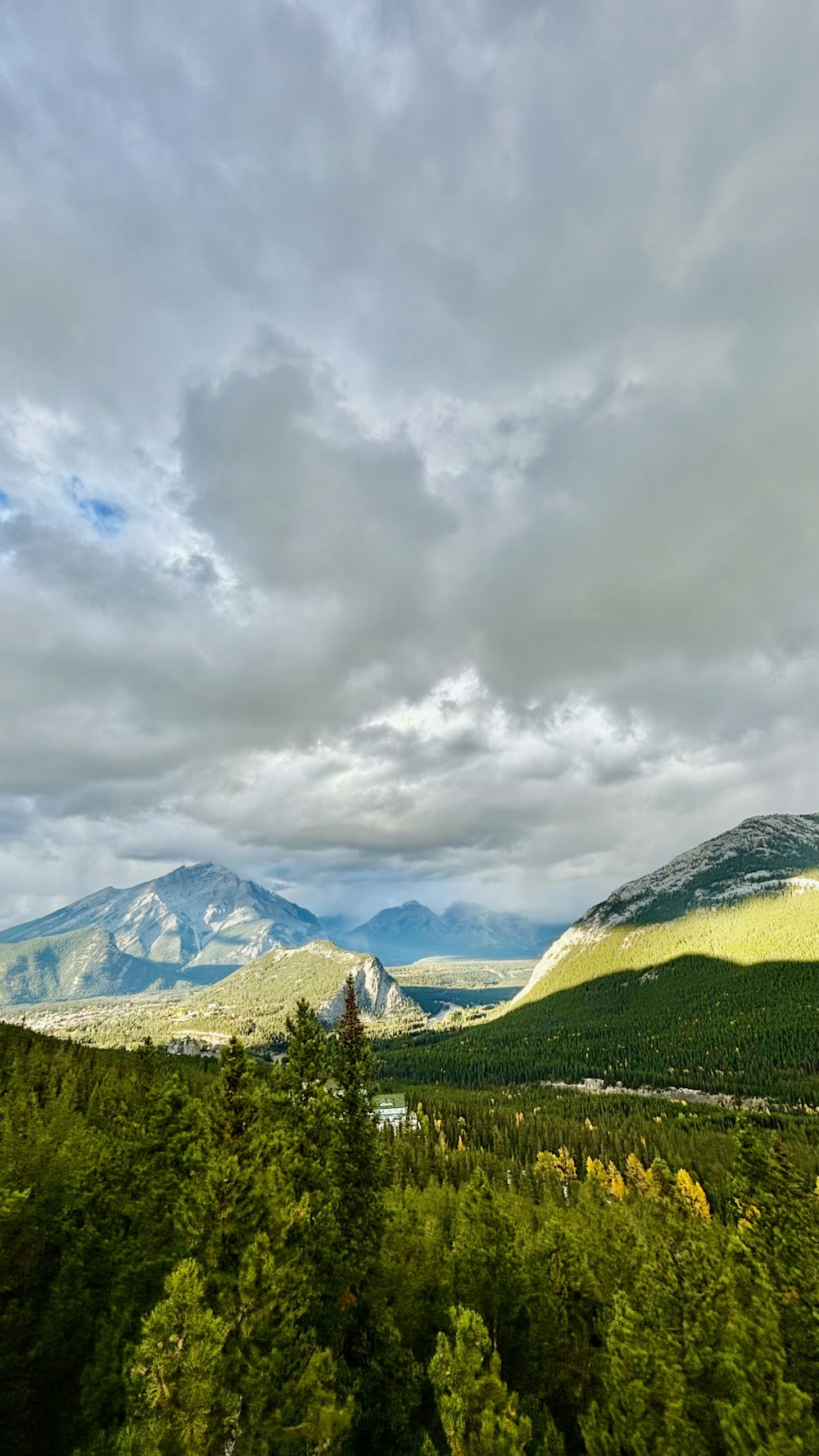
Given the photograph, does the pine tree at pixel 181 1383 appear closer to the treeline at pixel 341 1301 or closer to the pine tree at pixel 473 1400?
the treeline at pixel 341 1301

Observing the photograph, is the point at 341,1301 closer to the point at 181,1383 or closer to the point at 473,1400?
the point at 473,1400

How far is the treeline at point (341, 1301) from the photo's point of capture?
66.9 ft

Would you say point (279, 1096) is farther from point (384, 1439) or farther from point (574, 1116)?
point (574, 1116)

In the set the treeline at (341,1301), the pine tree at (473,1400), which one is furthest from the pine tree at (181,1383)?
the pine tree at (473,1400)

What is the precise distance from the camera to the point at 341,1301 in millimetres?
29188

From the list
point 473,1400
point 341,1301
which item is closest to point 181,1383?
point 473,1400

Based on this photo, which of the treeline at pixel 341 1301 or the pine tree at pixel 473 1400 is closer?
the treeline at pixel 341 1301

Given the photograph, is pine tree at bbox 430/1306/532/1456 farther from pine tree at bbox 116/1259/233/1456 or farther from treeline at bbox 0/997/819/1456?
pine tree at bbox 116/1259/233/1456

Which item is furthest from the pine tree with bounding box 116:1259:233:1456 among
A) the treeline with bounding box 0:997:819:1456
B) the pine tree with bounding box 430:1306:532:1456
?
the pine tree with bounding box 430:1306:532:1456

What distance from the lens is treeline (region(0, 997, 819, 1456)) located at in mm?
20391

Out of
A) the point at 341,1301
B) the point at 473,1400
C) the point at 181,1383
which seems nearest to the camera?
the point at 181,1383

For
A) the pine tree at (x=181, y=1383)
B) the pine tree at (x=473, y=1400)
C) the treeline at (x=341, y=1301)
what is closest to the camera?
the pine tree at (x=181, y=1383)

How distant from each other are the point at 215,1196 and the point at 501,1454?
14.2 m

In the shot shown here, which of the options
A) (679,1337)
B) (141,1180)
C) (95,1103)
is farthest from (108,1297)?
(95,1103)
